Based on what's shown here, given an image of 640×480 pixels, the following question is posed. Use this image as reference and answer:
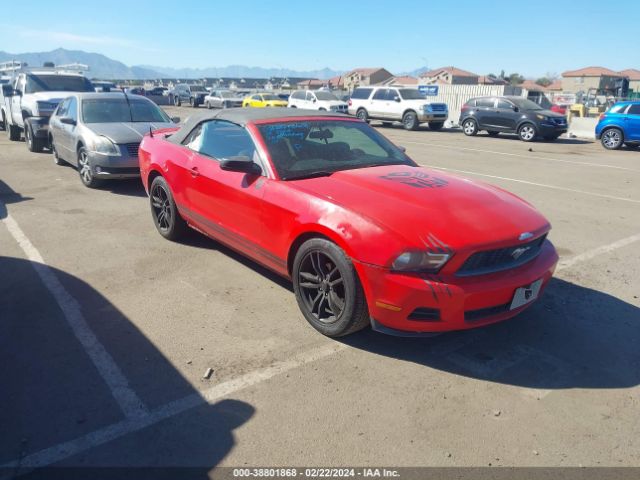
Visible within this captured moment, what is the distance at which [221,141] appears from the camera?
4957 millimetres

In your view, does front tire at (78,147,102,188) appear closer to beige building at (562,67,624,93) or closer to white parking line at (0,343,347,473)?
white parking line at (0,343,347,473)

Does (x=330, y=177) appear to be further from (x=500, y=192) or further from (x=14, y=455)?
(x=14, y=455)

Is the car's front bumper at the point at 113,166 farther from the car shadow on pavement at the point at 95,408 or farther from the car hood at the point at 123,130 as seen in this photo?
the car shadow on pavement at the point at 95,408

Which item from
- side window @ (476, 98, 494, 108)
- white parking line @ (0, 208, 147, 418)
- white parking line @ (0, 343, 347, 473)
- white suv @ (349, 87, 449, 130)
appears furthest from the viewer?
white suv @ (349, 87, 449, 130)

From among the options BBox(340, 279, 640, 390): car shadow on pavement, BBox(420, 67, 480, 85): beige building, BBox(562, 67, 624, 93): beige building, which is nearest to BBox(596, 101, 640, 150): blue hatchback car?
BBox(340, 279, 640, 390): car shadow on pavement

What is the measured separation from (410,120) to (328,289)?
2160 centimetres

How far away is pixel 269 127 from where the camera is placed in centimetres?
456

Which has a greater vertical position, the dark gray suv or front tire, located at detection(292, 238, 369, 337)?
the dark gray suv

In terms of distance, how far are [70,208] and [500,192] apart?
20.1 feet

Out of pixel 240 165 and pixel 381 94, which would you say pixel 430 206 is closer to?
pixel 240 165

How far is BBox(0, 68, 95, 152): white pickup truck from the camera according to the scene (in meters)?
12.9

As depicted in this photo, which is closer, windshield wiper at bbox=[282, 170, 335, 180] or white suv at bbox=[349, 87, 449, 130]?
windshield wiper at bbox=[282, 170, 335, 180]

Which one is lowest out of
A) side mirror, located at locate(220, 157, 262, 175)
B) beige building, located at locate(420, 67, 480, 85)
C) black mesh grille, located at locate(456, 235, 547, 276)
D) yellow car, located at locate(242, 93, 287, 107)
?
black mesh grille, located at locate(456, 235, 547, 276)

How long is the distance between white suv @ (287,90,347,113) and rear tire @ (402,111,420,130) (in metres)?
3.83
